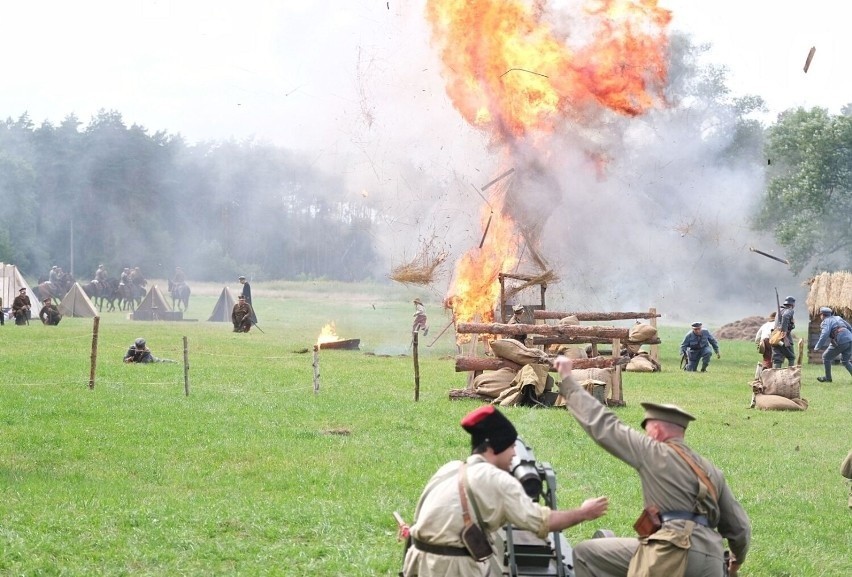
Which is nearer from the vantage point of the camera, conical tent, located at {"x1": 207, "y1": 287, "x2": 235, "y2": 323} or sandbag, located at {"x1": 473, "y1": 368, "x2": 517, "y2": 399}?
sandbag, located at {"x1": 473, "y1": 368, "x2": 517, "y2": 399}

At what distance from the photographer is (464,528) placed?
19.0 ft

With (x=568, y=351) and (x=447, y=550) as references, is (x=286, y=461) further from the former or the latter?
(x=568, y=351)

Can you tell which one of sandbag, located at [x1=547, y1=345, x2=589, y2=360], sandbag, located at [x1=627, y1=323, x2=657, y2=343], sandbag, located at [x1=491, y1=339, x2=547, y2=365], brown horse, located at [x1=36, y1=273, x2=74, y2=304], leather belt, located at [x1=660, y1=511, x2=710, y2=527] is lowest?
leather belt, located at [x1=660, y1=511, x2=710, y2=527]

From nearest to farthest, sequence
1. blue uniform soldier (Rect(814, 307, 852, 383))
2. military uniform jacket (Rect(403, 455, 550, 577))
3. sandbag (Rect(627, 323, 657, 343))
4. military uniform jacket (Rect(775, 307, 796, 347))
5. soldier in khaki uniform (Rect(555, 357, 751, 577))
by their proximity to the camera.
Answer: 1. military uniform jacket (Rect(403, 455, 550, 577))
2. soldier in khaki uniform (Rect(555, 357, 751, 577))
3. sandbag (Rect(627, 323, 657, 343))
4. blue uniform soldier (Rect(814, 307, 852, 383))
5. military uniform jacket (Rect(775, 307, 796, 347))

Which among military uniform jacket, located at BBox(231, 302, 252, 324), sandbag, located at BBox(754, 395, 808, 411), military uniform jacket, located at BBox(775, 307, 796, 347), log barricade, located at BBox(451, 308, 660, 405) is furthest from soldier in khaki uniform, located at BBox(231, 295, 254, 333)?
sandbag, located at BBox(754, 395, 808, 411)

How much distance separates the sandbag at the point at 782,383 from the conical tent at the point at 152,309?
2827 cm

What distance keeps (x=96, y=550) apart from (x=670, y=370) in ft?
68.0

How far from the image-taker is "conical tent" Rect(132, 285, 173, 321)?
136ft

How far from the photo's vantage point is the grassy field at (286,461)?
870 cm

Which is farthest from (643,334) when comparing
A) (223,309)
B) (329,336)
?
(223,309)

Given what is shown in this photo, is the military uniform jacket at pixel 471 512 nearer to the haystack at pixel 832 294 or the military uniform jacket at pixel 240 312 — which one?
the haystack at pixel 832 294

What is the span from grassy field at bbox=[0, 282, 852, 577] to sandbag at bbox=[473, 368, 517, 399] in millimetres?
777

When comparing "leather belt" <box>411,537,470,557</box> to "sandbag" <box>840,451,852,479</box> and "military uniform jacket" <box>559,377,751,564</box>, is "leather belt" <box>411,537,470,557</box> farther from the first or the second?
"sandbag" <box>840,451,852,479</box>

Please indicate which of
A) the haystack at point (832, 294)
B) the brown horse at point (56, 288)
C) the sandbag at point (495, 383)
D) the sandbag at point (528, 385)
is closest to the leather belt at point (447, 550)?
the sandbag at point (528, 385)
